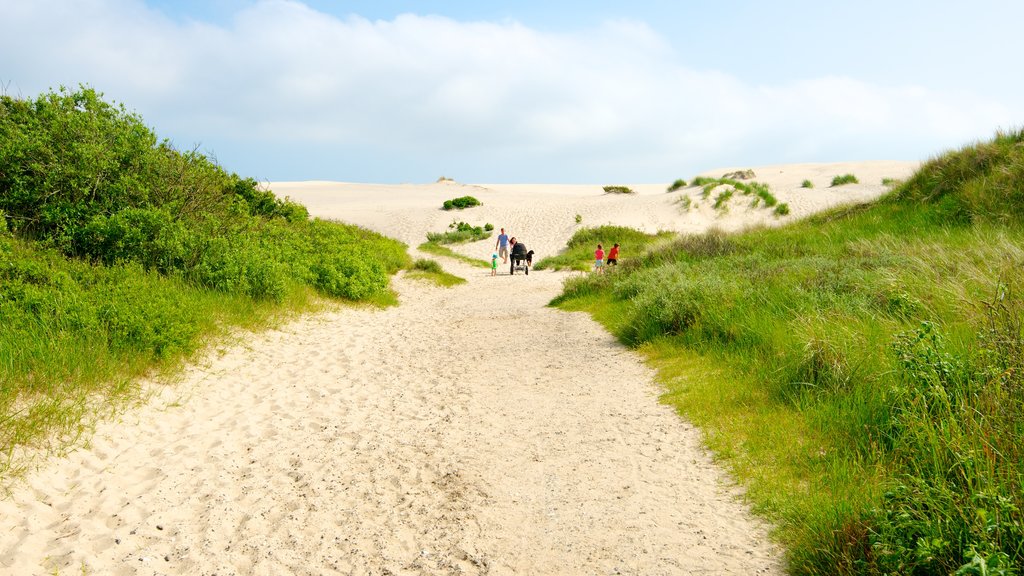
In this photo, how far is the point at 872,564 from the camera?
283 centimetres

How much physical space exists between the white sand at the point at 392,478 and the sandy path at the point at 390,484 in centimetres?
2

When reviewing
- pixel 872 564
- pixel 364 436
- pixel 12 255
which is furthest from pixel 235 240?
pixel 872 564

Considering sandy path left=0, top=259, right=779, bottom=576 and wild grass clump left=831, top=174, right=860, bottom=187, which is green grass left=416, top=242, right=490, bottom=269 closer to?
sandy path left=0, top=259, right=779, bottom=576

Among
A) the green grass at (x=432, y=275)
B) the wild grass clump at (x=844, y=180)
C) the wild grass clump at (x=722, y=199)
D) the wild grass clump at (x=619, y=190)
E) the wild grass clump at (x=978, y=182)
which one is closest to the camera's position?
the wild grass clump at (x=978, y=182)

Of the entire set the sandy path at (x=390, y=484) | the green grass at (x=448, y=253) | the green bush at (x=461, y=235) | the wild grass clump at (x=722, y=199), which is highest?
the wild grass clump at (x=722, y=199)

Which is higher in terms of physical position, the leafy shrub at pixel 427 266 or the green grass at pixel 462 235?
the green grass at pixel 462 235

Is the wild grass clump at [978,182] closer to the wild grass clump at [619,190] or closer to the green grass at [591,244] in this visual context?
the green grass at [591,244]

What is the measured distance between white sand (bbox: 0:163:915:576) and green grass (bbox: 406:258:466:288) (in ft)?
33.3

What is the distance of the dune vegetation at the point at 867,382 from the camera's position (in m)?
2.90

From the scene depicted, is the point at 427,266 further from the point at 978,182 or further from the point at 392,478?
the point at 392,478

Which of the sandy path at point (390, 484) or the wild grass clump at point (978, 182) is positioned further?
the wild grass clump at point (978, 182)

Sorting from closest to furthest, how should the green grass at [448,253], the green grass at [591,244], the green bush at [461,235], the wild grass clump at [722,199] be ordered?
the green grass at [591,244] < the green grass at [448,253] < the green bush at [461,235] < the wild grass clump at [722,199]

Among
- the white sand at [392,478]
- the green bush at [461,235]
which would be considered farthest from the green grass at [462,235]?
the white sand at [392,478]

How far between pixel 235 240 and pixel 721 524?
10.8m
